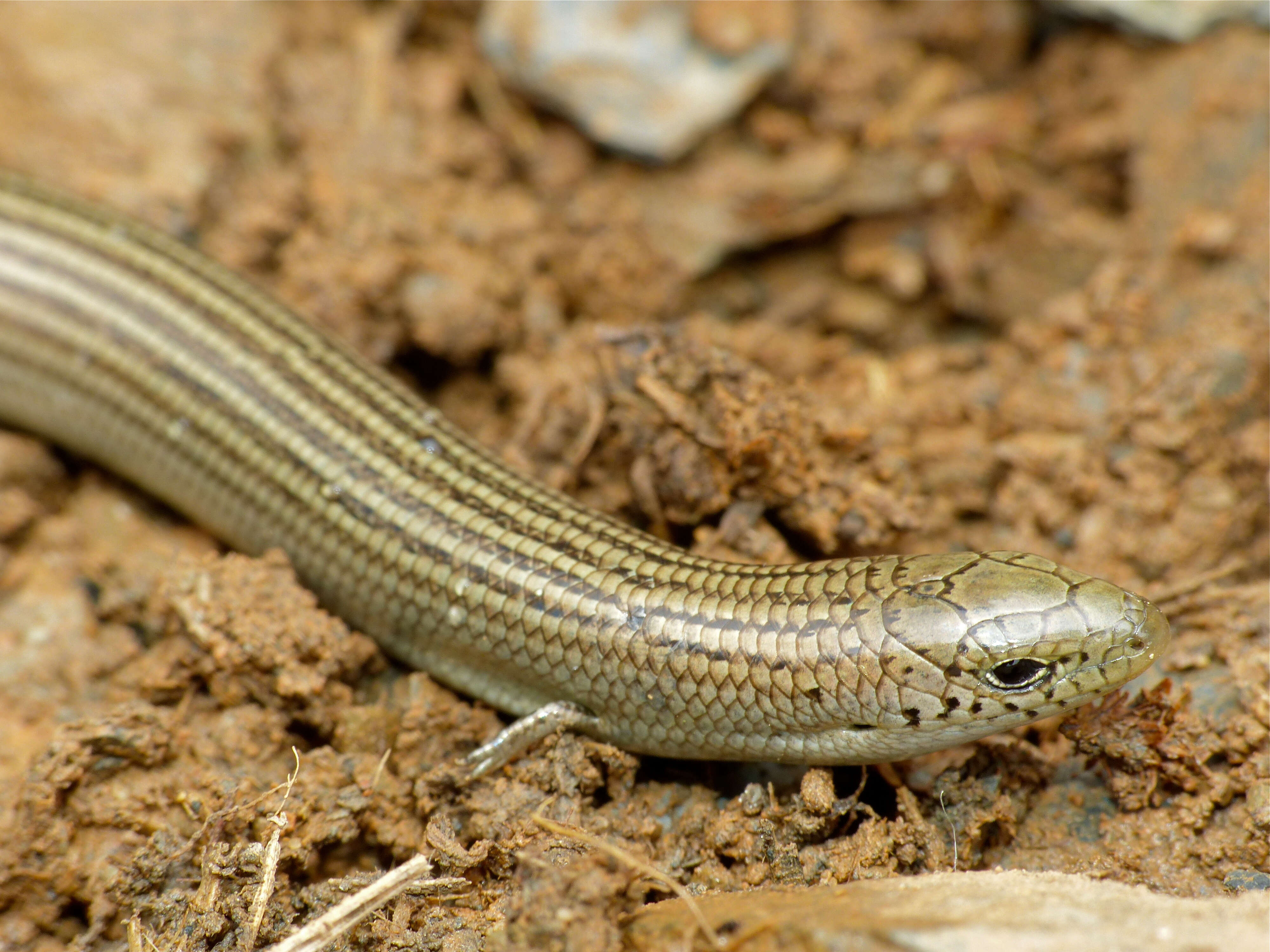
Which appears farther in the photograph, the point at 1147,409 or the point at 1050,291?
the point at 1050,291

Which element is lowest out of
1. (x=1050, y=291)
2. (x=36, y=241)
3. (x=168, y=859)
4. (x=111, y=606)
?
(x=168, y=859)

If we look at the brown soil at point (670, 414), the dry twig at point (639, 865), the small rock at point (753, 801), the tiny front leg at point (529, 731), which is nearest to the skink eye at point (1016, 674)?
the brown soil at point (670, 414)

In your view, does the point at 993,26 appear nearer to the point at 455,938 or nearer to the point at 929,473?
the point at 929,473

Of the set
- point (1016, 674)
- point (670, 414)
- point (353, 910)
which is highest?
point (670, 414)

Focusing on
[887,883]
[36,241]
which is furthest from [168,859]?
[36,241]

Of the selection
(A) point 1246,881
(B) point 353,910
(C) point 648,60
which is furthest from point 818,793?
(C) point 648,60

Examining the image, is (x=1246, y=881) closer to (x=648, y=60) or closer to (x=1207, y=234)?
(x=1207, y=234)

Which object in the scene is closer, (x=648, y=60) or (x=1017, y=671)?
(x=1017, y=671)

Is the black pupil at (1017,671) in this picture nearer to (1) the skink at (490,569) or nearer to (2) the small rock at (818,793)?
(1) the skink at (490,569)
